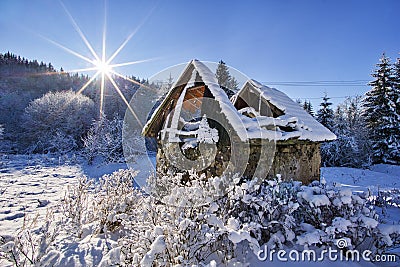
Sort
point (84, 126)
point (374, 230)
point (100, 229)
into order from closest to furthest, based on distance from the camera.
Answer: point (374, 230)
point (100, 229)
point (84, 126)

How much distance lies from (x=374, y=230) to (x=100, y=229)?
184 inches

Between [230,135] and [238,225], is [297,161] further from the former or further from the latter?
[238,225]

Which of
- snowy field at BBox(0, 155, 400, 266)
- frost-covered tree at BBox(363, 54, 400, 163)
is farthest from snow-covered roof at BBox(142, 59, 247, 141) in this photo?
frost-covered tree at BBox(363, 54, 400, 163)

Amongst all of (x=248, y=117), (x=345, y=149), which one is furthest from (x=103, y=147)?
(x=345, y=149)

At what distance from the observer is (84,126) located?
25.2 meters

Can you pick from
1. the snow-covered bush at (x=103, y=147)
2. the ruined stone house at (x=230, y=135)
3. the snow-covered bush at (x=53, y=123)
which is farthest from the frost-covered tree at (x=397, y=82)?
the snow-covered bush at (x=53, y=123)

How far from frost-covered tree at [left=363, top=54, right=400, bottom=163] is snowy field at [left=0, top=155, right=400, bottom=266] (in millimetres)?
1675

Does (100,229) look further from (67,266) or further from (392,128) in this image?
(392,128)

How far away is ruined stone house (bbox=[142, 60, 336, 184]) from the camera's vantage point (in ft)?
16.6

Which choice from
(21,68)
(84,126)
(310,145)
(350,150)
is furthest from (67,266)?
(21,68)

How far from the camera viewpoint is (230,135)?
5.36 m

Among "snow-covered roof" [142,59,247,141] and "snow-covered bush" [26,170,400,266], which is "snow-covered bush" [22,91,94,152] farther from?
"snow-covered bush" [26,170,400,266]

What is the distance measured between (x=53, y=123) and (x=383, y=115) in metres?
30.7

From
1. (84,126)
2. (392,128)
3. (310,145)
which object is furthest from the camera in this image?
(84,126)
